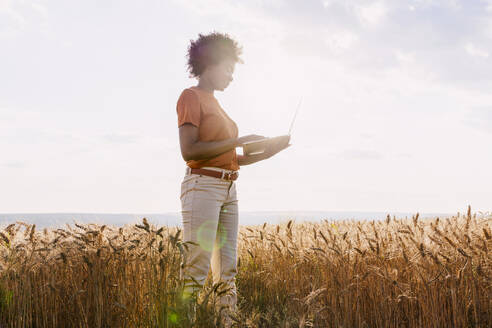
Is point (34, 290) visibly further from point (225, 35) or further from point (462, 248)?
point (462, 248)

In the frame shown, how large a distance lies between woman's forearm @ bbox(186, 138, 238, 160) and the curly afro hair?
0.73 meters

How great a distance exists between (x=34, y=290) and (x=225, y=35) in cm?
271

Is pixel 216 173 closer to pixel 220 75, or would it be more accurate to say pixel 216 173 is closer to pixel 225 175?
pixel 225 175

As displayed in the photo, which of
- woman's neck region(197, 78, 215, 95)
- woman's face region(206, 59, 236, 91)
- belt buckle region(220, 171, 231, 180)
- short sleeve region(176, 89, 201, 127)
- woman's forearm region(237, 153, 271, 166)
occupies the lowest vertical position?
belt buckle region(220, 171, 231, 180)

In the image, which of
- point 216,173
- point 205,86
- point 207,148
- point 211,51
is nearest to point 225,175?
point 216,173

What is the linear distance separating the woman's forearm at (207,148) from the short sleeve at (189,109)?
0.16 metres

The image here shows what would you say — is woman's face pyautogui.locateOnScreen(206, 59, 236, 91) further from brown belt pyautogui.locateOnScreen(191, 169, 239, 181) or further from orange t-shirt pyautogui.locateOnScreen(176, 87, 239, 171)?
brown belt pyautogui.locateOnScreen(191, 169, 239, 181)

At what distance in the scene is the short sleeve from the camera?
3.00 metres

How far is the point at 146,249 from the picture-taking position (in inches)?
141

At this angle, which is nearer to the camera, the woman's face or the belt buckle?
the belt buckle

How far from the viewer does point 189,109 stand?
300 centimetres

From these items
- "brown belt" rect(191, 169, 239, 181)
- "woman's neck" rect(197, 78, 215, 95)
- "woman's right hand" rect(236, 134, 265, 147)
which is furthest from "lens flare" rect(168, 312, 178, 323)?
"woman's neck" rect(197, 78, 215, 95)

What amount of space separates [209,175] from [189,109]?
1.61 feet

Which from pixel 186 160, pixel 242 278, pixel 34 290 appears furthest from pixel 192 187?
pixel 242 278
